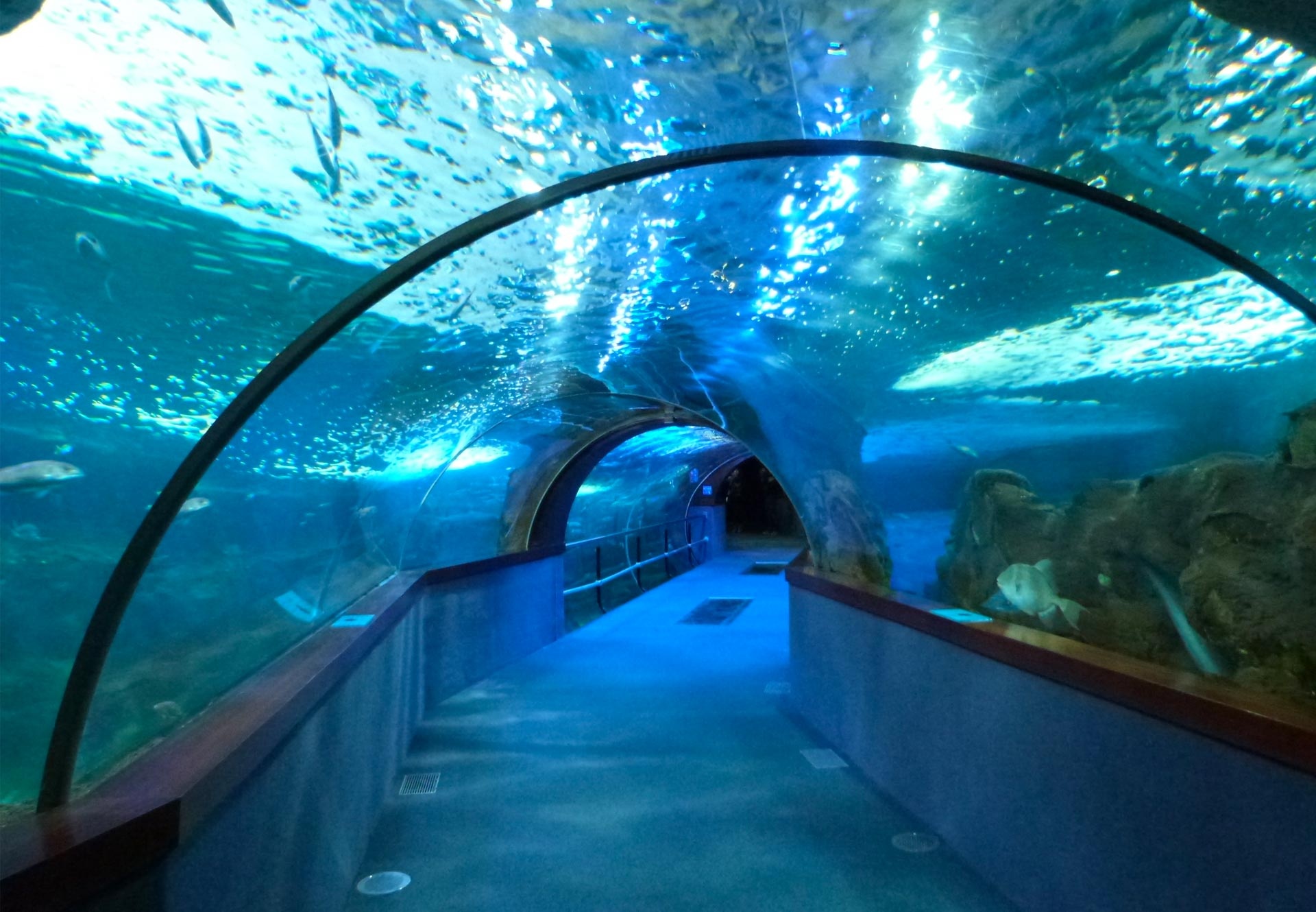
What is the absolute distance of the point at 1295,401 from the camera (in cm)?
283

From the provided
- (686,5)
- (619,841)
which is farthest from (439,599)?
(686,5)

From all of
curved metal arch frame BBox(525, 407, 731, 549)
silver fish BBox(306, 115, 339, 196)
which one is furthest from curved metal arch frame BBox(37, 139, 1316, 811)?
curved metal arch frame BBox(525, 407, 731, 549)

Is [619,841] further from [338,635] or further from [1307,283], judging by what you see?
[1307,283]

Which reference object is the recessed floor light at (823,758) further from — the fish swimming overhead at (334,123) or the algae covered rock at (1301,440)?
the fish swimming overhead at (334,123)

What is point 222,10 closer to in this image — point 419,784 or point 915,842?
point 419,784

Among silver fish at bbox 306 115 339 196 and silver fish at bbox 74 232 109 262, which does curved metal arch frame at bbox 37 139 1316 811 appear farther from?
silver fish at bbox 74 232 109 262

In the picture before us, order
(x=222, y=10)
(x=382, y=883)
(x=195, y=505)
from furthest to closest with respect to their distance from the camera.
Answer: (x=195, y=505) → (x=382, y=883) → (x=222, y=10)

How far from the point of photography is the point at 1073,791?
2.82 metres

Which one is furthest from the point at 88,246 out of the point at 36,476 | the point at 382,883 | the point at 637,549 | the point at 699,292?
the point at 637,549

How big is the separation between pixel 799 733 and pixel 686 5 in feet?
16.3

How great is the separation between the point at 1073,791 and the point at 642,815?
7.51 ft

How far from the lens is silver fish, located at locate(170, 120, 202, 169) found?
7.80 feet

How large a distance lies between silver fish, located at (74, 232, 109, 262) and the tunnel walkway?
278 centimetres

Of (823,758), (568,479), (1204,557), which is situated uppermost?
(568,479)
